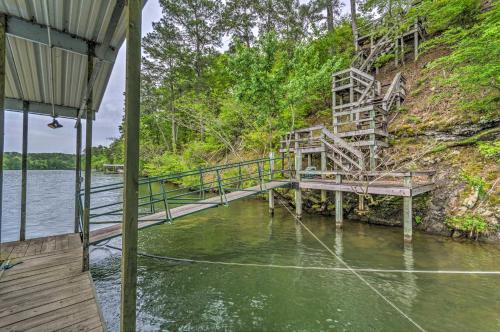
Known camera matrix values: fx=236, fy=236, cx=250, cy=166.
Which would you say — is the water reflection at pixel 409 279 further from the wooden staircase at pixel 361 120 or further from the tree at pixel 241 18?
the tree at pixel 241 18

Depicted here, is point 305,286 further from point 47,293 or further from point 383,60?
point 383,60

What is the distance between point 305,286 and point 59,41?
5.16m

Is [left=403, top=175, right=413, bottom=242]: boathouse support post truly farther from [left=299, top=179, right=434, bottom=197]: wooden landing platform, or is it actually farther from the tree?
the tree

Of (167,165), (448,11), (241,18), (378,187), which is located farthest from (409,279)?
(241,18)

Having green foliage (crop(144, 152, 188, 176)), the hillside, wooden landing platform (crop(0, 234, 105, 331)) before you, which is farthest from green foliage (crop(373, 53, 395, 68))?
wooden landing platform (crop(0, 234, 105, 331))

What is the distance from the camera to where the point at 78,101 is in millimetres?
5293

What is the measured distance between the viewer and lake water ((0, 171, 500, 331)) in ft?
10.9

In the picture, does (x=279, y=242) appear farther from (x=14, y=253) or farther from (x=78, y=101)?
(x=78, y=101)

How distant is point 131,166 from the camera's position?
5.32ft

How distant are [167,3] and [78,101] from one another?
16.2 m

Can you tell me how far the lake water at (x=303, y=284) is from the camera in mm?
3324

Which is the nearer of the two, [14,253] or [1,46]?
[1,46]

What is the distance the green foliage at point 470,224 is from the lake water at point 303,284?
1.33 ft

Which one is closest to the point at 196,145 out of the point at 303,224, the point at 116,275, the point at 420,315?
the point at 303,224
